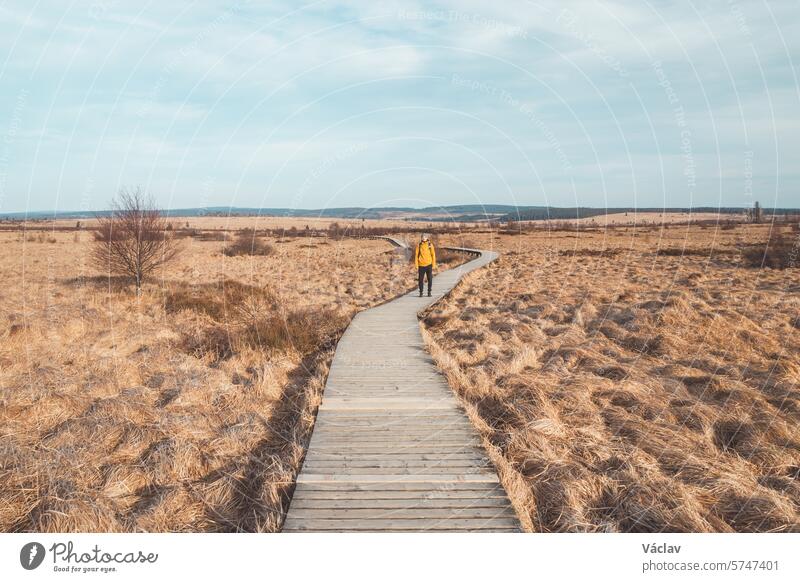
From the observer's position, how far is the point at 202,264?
28328 millimetres

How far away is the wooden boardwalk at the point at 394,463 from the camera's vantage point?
4457 millimetres

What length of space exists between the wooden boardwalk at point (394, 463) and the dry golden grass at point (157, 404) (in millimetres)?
330

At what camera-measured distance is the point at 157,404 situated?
7613mm

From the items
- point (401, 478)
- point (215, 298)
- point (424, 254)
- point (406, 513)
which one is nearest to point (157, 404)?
point (401, 478)

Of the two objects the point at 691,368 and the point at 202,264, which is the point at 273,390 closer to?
the point at 691,368

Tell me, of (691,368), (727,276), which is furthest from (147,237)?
(727,276)

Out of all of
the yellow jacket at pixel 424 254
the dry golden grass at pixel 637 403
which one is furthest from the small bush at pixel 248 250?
the dry golden grass at pixel 637 403

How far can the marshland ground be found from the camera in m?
4.93

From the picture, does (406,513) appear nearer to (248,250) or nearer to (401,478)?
(401,478)

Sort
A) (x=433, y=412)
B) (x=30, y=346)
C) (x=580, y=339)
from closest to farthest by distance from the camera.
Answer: (x=433, y=412) → (x=30, y=346) → (x=580, y=339)

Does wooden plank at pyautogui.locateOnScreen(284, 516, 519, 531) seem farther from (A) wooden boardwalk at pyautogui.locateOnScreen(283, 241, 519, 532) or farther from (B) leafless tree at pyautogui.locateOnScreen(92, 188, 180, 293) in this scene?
(B) leafless tree at pyautogui.locateOnScreen(92, 188, 180, 293)

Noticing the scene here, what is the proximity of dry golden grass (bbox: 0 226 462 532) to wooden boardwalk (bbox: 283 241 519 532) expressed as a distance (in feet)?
1.08

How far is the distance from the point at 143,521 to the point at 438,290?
45.3 ft

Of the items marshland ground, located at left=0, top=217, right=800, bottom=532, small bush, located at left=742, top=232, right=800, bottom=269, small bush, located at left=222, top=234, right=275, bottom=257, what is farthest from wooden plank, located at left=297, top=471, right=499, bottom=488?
small bush, located at left=222, top=234, right=275, bottom=257
